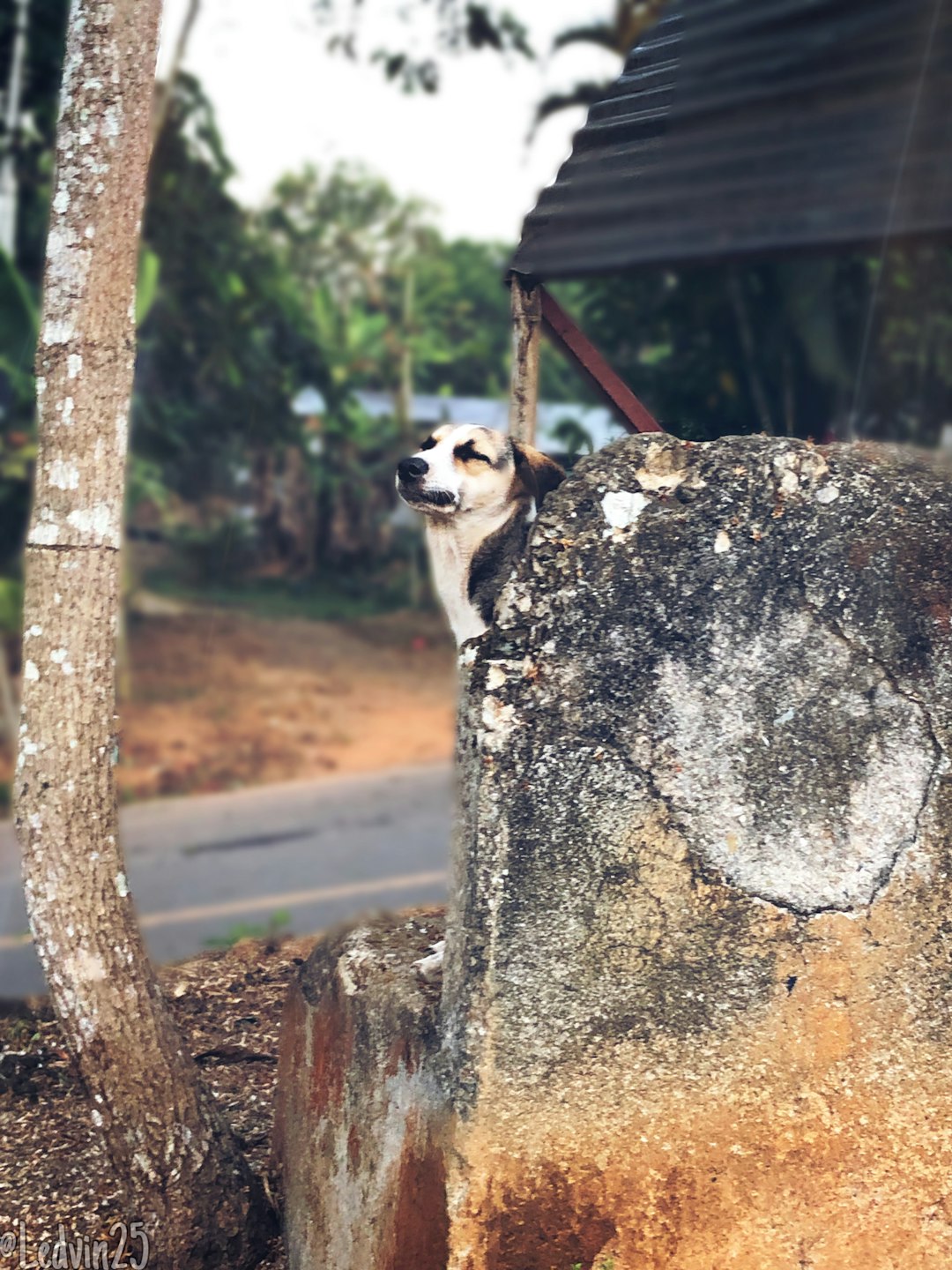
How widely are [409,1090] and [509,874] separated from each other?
500mm

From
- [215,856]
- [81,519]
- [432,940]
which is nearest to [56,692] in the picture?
[81,519]

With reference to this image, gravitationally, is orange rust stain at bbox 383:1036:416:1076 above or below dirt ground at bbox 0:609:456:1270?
above

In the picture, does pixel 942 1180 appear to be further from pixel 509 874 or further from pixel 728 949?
pixel 509 874

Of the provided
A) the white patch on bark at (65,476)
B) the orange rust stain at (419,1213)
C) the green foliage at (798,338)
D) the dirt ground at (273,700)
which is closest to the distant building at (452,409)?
the dirt ground at (273,700)

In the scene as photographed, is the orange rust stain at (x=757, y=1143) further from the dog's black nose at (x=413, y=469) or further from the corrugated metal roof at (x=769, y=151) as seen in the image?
the corrugated metal roof at (x=769, y=151)

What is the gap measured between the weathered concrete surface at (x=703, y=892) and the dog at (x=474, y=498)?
0.30 meters

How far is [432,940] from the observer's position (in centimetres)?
282

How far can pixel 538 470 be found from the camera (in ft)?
8.72

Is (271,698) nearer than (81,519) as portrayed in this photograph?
No

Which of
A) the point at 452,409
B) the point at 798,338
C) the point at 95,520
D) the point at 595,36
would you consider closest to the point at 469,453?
the point at 95,520

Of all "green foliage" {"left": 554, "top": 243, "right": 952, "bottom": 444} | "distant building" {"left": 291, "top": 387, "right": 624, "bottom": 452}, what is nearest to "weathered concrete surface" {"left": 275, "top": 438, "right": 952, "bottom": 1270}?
"green foliage" {"left": 554, "top": 243, "right": 952, "bottom": 444}

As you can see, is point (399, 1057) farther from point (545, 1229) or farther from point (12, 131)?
point (12, 131)

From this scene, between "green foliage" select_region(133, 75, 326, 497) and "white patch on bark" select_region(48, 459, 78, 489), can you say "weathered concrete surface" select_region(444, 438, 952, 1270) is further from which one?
"green foliage" select_region(133, 75, 326, 497)

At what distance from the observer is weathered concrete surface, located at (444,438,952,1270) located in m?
2.27
